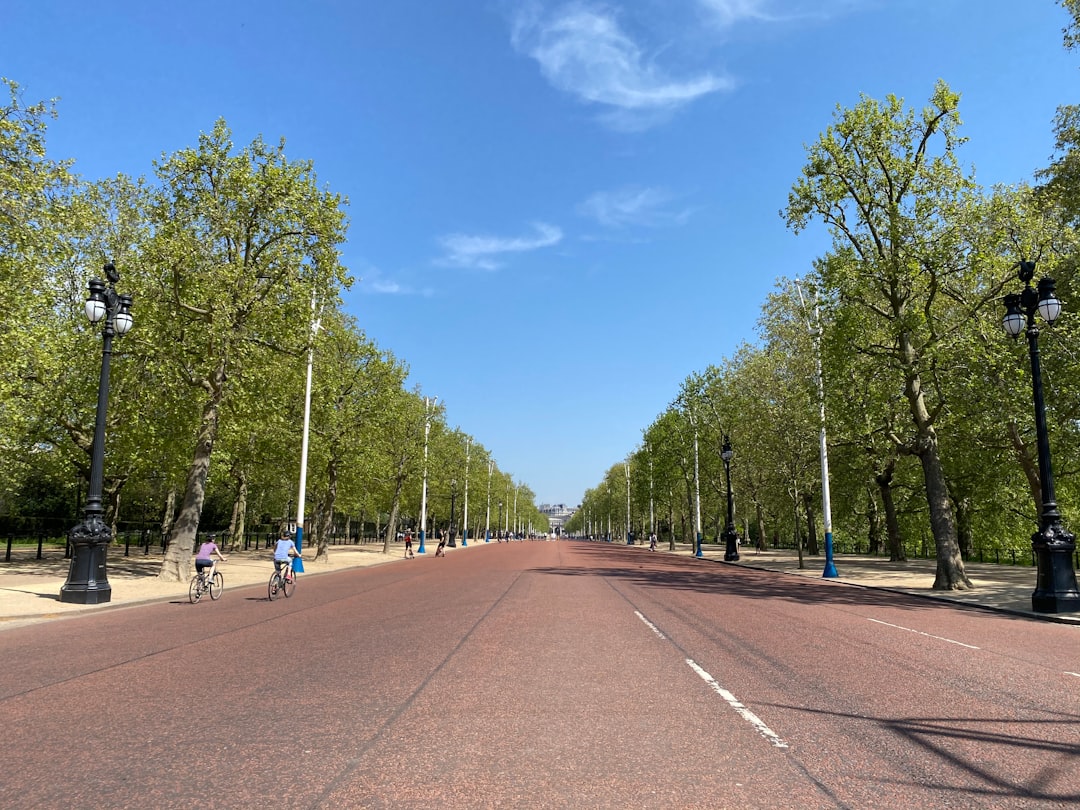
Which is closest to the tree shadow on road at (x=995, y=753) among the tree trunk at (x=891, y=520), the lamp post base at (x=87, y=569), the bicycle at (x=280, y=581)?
the bicycle at (x=280, y=581)

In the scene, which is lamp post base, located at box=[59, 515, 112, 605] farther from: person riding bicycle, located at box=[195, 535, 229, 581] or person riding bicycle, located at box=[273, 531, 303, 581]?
person riding bicycle, located at box=[273, 531, 303, 581]

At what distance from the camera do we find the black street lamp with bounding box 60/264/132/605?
49.9ft

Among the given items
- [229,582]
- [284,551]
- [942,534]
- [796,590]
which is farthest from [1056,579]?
[229,582]

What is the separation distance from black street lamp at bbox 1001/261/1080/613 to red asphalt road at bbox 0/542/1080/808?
9.07ft

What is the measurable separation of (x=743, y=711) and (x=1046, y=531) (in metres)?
13.3

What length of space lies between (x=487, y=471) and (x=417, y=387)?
47.9m

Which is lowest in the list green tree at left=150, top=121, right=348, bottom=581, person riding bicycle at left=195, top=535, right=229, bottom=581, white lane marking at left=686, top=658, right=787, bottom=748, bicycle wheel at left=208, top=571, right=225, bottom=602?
bicycle wheel at left=208, top=571, right=225, bottom=602

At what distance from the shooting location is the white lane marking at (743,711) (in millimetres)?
5531

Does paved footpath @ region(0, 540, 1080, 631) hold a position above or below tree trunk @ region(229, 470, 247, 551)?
below

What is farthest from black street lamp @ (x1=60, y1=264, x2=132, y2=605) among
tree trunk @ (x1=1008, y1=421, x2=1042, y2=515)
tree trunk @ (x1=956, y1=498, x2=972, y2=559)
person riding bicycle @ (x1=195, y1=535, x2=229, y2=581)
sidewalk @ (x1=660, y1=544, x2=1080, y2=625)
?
tree trunk @ (x1=956, y1=498, x2=972, y2=559)

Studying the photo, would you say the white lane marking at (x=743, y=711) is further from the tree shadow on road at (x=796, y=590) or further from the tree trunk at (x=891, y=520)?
the tree trunk at (x=891, y=520)

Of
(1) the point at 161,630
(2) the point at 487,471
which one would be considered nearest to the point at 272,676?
(1) the point at 161,630

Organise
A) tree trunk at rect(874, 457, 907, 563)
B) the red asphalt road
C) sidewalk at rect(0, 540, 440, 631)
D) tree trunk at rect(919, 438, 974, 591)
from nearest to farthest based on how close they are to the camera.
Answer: the red asphalt road < sidewalk at rect(0, 540, 440, 631) < tree trunk at rect(919, 438, 974, 591) < tree trunk at rect(874, 457, 907, 563)

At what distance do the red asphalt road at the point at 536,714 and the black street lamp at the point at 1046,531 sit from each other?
2.77 metres
